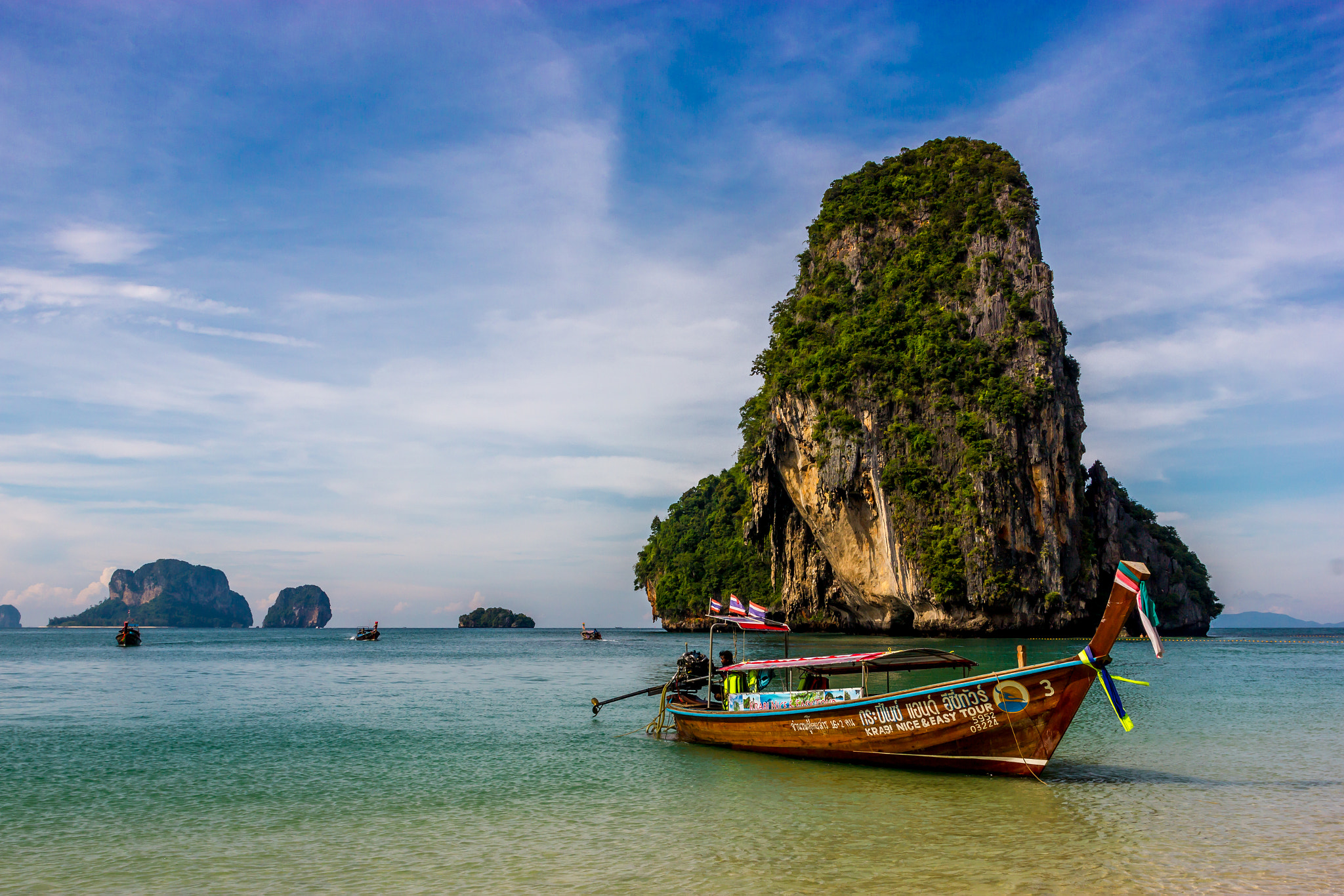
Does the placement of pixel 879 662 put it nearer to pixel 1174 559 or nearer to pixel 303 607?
pixel 1174 559

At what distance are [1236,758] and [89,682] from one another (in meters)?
36.6

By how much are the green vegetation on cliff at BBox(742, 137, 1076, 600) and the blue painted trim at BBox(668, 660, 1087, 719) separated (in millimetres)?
34896

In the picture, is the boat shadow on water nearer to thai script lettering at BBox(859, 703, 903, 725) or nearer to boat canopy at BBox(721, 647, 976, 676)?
boat canopy at BBox(721, 647, 976, 676)

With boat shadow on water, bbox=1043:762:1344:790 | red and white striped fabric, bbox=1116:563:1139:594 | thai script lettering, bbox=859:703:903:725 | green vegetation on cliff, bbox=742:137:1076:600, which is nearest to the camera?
red and white striped fabric, bbox=1116:563:1139:594

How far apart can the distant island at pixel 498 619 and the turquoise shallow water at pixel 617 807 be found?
137m

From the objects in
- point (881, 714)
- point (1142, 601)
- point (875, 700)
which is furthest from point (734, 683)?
point (1142, 601)

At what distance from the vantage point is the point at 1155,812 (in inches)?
410

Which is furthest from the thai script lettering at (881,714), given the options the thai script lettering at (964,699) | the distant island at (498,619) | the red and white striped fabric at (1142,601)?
the distant island at (498,619)

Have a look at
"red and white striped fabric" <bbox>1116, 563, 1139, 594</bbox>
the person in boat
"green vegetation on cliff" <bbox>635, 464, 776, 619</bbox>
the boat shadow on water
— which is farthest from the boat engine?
"green vegetation on cliff" <bbox>635, 464, 776, 619</bbox>

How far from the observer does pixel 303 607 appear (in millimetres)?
181750

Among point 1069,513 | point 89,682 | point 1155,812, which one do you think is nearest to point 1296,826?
point 1155,812

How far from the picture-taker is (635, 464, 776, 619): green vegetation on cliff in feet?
269

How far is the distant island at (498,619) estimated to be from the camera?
513ft

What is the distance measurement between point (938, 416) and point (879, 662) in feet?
128
